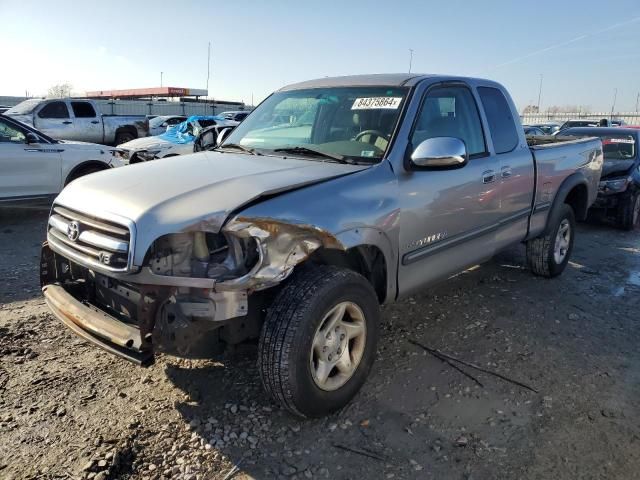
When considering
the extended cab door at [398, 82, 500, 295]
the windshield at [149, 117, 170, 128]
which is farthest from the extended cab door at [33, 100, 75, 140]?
the extended cab door at [398, 82, 500, 295]

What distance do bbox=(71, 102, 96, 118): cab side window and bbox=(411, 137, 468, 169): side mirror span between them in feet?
52.2

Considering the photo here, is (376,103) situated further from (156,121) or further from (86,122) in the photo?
(156,121)

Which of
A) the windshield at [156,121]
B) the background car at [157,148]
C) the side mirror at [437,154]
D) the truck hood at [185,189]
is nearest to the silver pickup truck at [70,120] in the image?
the windshield at [156,121]

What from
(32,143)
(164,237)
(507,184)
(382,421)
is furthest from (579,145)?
(32,143)

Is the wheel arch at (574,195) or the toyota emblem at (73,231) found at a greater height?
the wheel arch at (574,195)

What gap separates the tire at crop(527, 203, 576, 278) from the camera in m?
5.35

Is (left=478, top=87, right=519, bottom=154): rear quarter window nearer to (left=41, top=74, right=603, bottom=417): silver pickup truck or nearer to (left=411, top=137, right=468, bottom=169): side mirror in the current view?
(left=41, top=74, right=603, bottom=417): silver pickup truck

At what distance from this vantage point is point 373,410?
3117 millimetres

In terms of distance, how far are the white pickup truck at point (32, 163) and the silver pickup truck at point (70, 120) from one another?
26.2 ft

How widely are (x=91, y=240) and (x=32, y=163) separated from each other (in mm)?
6093

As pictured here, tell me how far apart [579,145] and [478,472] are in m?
4.29

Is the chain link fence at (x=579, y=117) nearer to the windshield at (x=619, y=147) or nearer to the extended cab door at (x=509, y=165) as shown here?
the windshield at (x=619, y=147)

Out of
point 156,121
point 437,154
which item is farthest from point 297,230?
point 156,121

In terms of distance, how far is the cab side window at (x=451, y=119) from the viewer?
3696 millimetres
